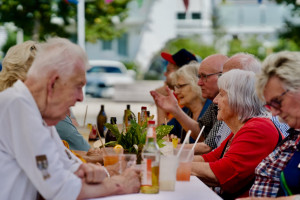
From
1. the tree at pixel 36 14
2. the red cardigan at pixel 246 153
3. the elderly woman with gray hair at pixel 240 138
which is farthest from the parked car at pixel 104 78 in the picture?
the red cardigan at pixel 246 153

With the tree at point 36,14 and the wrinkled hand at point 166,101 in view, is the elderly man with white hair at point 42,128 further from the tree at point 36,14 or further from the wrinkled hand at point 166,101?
the tree at point 36,14

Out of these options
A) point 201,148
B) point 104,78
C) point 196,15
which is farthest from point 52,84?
point 196,15

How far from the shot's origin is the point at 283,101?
8.59 feet

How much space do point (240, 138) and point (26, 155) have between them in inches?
63.6

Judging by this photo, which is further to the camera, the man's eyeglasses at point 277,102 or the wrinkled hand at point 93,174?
the man's eyeglasses at point 277,102

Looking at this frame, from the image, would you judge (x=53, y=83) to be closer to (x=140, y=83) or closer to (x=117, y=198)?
(x=117, y=198)

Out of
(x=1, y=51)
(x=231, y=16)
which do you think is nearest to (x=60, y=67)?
(x=1, y=51)

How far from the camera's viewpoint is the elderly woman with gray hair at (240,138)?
3357mm

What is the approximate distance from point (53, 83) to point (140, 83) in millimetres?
20178

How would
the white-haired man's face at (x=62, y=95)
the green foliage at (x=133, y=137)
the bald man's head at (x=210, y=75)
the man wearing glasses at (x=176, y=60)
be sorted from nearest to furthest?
the white-haired man's face at (x=62, y=95) → the green foliage at (x=133, y=137) → the bald man's head at (x=210, y=75) → the man wearing glasses at (x=176, y=60)

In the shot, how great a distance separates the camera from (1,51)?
102 feet

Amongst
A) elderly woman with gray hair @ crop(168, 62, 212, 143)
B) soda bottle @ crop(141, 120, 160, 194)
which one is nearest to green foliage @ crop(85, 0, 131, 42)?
elderly woman with gray hair @ crop(168, 62, 212, 143)

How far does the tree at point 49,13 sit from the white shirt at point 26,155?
66.8ft

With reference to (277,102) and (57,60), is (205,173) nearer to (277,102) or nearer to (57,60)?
(277,102)
